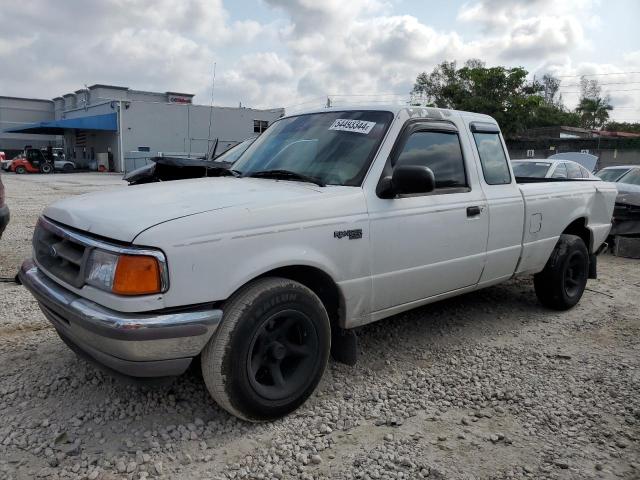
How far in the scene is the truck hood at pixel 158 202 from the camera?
8.62ft

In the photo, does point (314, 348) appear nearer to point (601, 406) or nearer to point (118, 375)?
point (118, 375)

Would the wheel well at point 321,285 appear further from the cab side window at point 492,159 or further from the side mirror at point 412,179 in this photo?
the cab side window at point 492,159

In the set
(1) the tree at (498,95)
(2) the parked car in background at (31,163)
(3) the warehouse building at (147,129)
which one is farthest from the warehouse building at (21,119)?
(1) the tree at (498,95)

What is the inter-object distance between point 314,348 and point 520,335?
239 centimetres

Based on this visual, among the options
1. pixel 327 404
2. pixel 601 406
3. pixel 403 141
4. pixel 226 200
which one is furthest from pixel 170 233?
pixel 601 406

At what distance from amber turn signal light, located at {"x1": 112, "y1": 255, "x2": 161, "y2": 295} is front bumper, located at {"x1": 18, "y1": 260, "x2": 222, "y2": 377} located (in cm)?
12

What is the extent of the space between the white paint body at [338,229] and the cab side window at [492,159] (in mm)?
109

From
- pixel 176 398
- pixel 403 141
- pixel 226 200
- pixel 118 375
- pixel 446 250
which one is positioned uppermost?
pixel 403 141

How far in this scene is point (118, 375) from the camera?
2645 millimetres

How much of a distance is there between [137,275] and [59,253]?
78 cm

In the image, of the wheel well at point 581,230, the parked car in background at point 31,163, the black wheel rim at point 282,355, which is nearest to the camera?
the black wheel rim at point 282,355

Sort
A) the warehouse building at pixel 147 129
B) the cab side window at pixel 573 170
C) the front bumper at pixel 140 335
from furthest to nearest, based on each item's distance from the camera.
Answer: the warehouse building at pixel 147 129
the cab side window at pixel 573 170
the front bumper at pixel 140 335

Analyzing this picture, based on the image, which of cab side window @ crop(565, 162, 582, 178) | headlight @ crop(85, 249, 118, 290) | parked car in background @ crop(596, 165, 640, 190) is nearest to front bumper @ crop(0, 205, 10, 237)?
headlight @ crop(85, 249, 118, 290)

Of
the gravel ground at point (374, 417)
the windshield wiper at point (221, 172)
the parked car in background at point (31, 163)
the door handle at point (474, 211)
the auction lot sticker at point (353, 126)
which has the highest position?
the auction lot sticker at point (353, 126)
